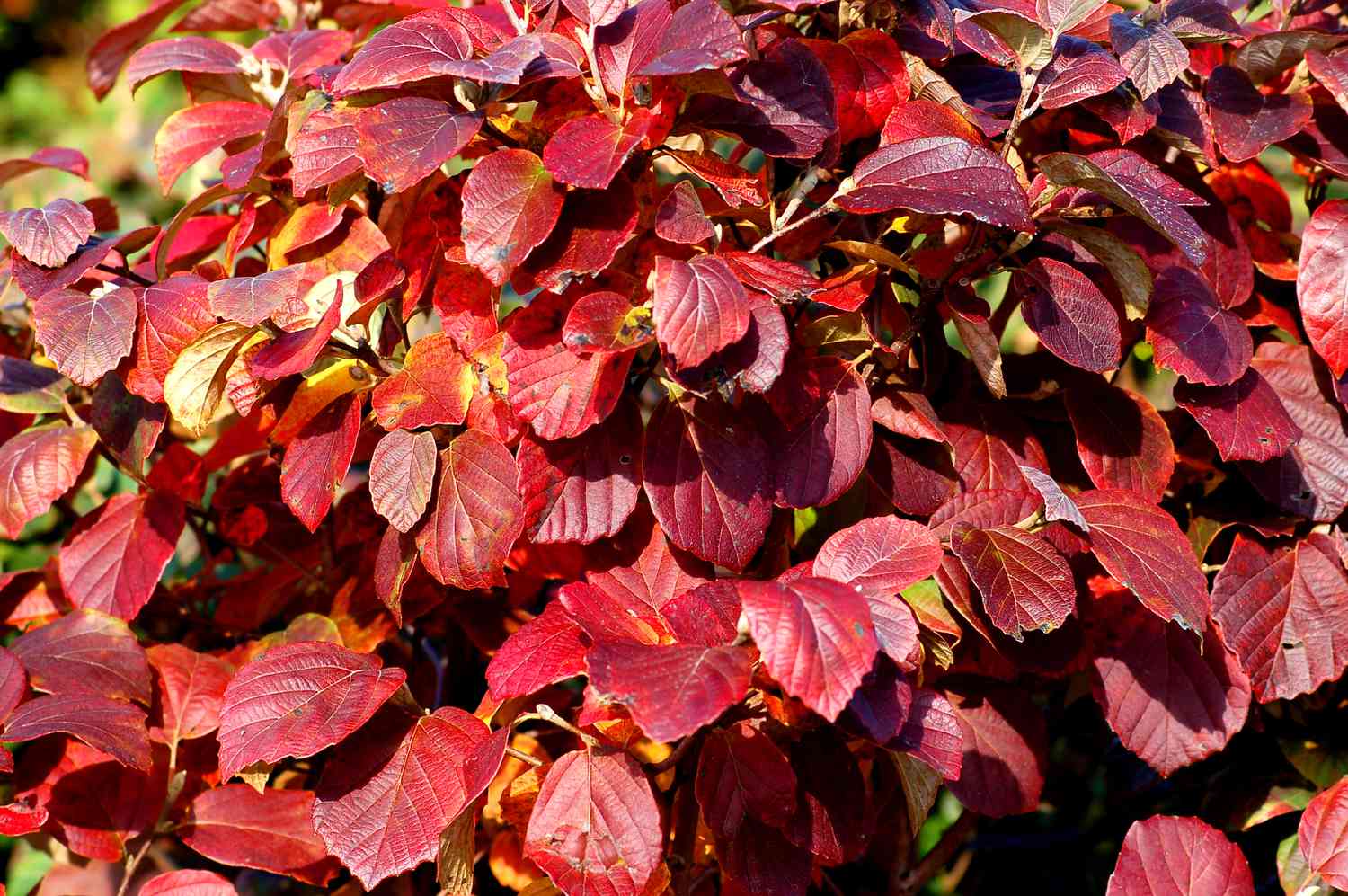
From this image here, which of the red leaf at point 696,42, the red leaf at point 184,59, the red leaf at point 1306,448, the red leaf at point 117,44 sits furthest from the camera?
the red leaf at point 117,44

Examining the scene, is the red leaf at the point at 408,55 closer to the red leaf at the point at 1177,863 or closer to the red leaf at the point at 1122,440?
the red leaf at the point at 1122,440

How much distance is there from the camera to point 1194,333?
107 centimetres

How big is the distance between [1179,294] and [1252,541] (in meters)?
0.27

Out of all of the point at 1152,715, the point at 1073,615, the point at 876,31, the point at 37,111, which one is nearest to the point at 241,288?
the point at 876,31

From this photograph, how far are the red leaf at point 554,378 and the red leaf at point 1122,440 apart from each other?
0.48 metres

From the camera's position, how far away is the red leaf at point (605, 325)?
84 centimetres

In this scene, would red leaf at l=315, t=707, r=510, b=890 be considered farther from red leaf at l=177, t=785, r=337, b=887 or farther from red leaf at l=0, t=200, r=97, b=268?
red leaf at l=0, t=200, r=97, b=268

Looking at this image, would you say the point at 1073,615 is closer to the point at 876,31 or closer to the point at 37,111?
the point at 876,31

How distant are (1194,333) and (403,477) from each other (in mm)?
738

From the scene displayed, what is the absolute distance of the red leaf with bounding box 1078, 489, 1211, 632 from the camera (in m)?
0.92

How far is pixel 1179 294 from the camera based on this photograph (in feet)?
3.58

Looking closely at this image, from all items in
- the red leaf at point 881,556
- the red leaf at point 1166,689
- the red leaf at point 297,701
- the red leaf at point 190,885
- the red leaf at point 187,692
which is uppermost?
the red leaf at point 881,556

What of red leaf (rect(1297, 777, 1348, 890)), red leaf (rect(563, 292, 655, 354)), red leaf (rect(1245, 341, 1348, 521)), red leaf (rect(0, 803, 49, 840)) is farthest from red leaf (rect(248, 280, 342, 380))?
red leaf (rect(1297, 777, 1348, 890))

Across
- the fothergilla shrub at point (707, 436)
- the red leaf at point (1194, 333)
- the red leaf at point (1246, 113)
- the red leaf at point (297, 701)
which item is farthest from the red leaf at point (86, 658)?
the red leaf at point (1246, 113)
